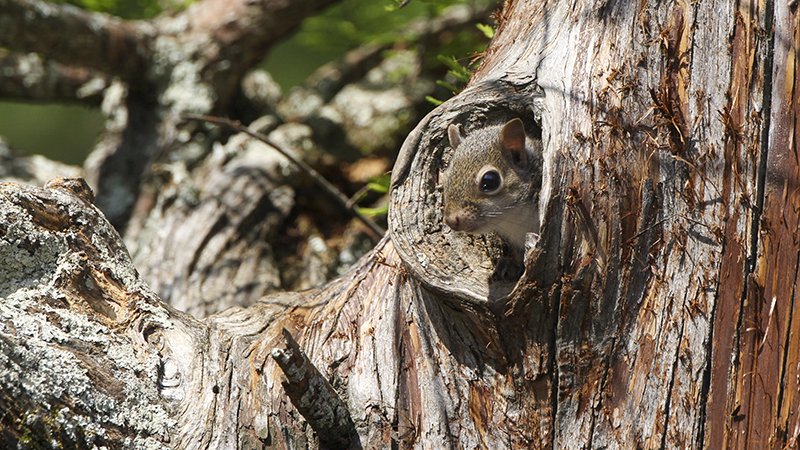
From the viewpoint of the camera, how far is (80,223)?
117 inches

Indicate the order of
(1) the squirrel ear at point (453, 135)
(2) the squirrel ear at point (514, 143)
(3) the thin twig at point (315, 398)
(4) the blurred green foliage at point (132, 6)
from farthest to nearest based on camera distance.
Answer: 1. (4) the blurred green foliage at point (132, 6)
2. (2) the squirrel ear at point (514, 143)
3. (1) the squirrel ear at point (453, 135)
4. (3) the thin twig at point (315, 398)

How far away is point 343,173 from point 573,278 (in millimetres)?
3306

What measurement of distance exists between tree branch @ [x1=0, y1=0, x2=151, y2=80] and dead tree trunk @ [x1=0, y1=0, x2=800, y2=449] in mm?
2495

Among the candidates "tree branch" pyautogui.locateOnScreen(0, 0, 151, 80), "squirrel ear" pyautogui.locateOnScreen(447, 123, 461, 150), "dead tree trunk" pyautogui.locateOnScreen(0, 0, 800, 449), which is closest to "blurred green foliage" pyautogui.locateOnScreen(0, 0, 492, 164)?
"squirrel ear" pyautogui.locateOnScreen(447, 123, 461, 150)

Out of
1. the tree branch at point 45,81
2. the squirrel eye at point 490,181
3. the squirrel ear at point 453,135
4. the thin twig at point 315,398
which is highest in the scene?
the tree branch at point 45,81

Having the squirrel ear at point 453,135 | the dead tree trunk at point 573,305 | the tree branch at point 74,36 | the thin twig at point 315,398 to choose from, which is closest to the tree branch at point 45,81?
the tree branch at point 74,36

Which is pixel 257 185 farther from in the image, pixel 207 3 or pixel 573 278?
pixel 573 278

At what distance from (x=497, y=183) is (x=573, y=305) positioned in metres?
1.14

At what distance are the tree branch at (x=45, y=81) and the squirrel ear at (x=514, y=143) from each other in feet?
11.6

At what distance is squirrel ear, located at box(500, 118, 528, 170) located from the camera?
316 centimetres

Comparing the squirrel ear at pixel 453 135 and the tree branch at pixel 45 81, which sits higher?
the tree branch at pixel 45 81

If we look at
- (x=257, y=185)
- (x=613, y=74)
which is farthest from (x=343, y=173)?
(x=613, y=74)

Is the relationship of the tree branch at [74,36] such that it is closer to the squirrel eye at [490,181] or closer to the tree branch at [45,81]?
the tree branch at [45,81]

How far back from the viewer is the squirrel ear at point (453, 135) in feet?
9.63
